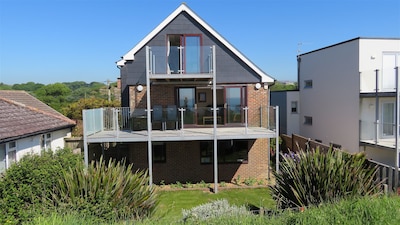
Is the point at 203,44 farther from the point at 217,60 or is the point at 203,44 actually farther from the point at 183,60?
the point at 183,60

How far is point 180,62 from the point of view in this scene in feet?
48.0

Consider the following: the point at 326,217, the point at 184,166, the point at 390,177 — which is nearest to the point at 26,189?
the point at 326,217

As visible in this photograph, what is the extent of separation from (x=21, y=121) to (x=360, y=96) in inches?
679

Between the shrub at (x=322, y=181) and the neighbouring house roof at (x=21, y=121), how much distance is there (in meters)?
9.99

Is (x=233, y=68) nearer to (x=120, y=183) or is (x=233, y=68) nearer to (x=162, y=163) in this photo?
(x=162, y=163)

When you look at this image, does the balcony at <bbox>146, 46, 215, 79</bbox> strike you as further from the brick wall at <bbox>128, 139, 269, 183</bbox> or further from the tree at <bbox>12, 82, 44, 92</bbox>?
the tree at <bbox>12, 82, 44, 92</bbox>

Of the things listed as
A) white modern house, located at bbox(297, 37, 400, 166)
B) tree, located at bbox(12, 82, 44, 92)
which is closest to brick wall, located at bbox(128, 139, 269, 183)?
white modern house, located at bbox(297, 37, 400, 166)

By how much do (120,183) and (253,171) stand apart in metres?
9.93

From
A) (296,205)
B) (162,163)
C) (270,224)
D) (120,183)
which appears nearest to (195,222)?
(270,224)

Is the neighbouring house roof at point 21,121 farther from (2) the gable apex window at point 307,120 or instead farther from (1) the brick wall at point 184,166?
(2) the gable apex window at point 307,120

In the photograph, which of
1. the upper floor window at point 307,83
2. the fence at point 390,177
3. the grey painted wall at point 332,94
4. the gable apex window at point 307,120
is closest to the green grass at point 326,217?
the fence at point 390,177

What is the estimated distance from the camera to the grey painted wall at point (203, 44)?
51.6 ft

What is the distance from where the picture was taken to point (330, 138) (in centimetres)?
1997

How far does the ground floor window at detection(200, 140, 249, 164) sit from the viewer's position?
632 inches
